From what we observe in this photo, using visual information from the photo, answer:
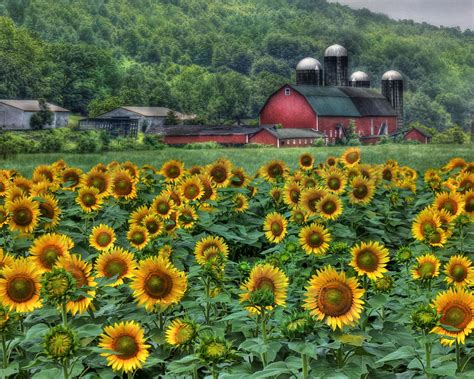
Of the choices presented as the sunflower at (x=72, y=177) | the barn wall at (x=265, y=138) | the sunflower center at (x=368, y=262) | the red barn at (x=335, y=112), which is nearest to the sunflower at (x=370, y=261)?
the sunflower center at (x=368, y=262)

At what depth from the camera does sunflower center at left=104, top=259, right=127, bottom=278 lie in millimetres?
3520

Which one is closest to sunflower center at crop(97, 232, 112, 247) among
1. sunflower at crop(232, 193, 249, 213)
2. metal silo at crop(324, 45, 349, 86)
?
sunflower at crop(232, 193, 249, 213)

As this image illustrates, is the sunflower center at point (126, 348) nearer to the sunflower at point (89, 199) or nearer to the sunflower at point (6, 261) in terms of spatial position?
the sunflower at point (6, 261)

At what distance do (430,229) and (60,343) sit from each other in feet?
8.85

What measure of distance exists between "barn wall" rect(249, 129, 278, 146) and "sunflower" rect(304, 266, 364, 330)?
590 inches

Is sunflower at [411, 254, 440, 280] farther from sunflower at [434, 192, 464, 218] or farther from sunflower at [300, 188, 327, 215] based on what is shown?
sunflower at [300, 188, 327, 215]

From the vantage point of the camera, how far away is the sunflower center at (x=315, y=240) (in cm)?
441

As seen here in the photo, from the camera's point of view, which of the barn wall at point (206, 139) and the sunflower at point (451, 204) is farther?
the barn wall at point (206, 139)

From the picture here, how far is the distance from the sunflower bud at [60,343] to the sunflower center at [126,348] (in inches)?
11.1

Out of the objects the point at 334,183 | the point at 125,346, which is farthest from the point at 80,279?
the point at 334,183

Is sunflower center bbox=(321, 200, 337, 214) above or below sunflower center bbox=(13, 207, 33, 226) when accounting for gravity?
below

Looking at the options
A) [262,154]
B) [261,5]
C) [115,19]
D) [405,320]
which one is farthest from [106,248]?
[261,5]

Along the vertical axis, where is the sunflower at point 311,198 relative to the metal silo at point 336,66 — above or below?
below

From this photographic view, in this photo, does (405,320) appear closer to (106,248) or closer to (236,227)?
(106,248)
